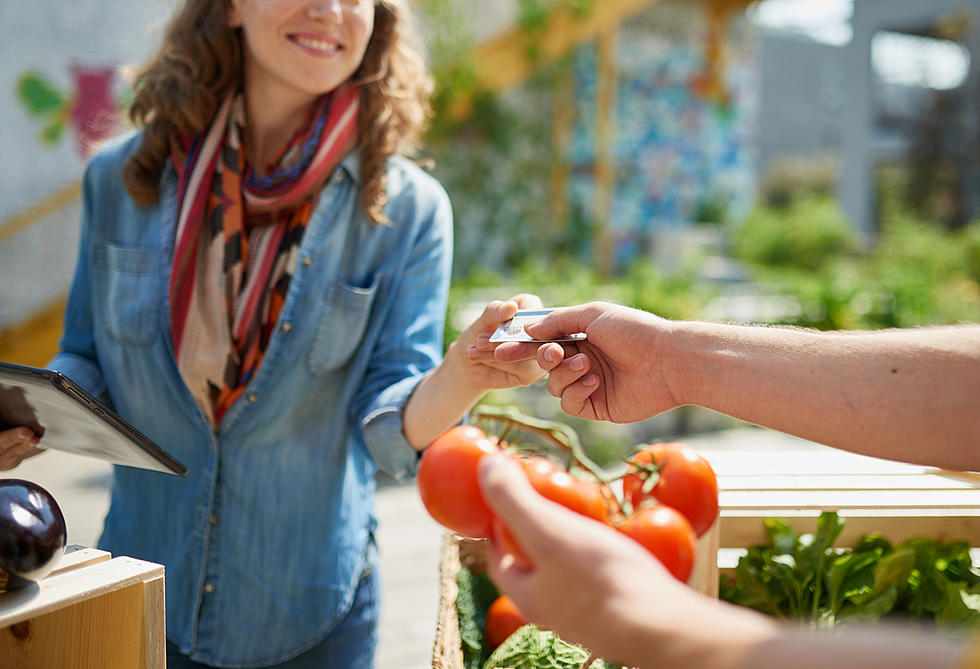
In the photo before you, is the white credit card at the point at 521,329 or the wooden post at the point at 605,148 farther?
the wooden post at the point at 605,148

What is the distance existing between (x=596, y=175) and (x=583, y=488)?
972 cm

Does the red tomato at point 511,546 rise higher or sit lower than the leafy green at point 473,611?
higher

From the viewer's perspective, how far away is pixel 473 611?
1.87m

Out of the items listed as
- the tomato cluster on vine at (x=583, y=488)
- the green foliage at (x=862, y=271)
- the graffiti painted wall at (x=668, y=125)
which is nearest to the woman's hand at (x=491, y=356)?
the tomato cluster on vine at (x=583, y=488)

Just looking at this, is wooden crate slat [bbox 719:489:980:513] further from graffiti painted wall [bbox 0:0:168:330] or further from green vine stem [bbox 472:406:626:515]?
graffiti painted wall [bbox 0:0:168:330]

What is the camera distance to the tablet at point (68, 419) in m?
1.11

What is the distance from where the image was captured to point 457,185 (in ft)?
31.4

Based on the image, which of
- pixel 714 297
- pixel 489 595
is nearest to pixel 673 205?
pixel 714 297

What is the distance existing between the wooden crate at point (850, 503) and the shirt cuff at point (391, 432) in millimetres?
642

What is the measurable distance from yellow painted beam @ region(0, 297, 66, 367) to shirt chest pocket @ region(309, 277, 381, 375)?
5087 mm

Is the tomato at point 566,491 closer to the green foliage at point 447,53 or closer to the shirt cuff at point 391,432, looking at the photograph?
the shirt cuff at point 391,432

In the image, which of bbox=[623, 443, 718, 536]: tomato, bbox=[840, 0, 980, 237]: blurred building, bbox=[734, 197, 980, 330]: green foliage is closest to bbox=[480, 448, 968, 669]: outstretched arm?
bbox=[623, 443, 718, 536]: tomato

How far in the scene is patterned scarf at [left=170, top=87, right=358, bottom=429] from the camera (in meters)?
1.77

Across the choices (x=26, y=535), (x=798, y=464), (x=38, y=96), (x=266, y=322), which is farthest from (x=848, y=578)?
(x=38, y=96)
